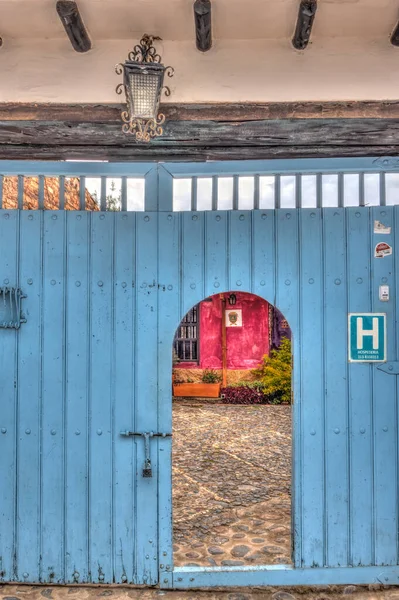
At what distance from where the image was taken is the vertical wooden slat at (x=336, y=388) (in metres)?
3.27

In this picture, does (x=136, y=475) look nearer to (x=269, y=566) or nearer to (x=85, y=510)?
(x=85, y=510)

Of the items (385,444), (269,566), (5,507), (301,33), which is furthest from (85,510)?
(301,33)

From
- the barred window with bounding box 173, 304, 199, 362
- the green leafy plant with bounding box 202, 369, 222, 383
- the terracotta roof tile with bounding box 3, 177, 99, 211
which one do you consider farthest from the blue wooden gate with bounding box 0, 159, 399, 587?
the barred window with bounding box 173, 304, 199, 362

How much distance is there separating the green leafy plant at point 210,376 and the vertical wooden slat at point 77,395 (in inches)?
341

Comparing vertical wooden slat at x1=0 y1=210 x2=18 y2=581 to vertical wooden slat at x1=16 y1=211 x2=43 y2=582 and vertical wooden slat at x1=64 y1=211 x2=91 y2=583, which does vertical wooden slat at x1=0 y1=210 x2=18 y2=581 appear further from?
vertical wooden slat at x1=64 y1=211 x2=91 y2=583

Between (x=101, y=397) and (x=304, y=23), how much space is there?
2941 millimetres

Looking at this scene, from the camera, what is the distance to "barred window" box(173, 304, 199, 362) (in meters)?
12.4

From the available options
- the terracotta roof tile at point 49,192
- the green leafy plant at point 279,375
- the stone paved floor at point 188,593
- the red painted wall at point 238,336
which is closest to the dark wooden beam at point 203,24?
the terracotta roof tile at point 49,192

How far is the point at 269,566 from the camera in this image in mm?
3314

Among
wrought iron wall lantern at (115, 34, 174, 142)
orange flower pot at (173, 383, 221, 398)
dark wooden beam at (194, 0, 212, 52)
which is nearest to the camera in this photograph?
dark wooden beam at (194, 0, 212, 52)

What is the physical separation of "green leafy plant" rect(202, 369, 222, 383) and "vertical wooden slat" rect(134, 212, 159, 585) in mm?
8596

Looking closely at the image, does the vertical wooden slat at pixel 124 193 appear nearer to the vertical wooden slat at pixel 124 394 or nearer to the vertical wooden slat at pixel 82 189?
the vertical wooden slat at pixel 124 394

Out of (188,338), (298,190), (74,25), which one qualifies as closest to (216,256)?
(298,190)

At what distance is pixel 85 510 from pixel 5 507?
631 millimetres
